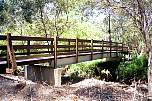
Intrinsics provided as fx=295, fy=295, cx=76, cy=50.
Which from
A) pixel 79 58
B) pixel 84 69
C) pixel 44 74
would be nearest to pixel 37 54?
pixel 44 74

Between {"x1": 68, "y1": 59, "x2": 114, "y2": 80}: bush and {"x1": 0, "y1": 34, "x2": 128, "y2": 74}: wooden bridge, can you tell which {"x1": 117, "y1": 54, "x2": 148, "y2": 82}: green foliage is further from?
{"x1": 68, "y1": 59, "x2": 114, "y2": 80}: bush

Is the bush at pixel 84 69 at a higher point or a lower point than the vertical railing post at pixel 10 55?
lower

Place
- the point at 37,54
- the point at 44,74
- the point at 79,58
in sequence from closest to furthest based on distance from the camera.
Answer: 1. the point at 44,74
2. the point at 37,54
3. the point at 79,58

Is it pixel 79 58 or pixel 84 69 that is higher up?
pixel 79 58

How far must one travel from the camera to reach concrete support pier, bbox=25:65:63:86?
1270 centimetres

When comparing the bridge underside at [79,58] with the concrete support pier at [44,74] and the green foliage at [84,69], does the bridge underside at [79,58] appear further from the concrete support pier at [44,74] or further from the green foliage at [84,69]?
the green foliage at [84,69]

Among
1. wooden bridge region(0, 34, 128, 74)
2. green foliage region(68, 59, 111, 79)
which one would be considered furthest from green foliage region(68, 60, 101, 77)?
wooden bridge region(0, 34, 128, 74)

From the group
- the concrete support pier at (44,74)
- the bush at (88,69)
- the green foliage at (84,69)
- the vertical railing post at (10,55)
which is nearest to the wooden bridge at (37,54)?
the vertical railing post at (10,55)

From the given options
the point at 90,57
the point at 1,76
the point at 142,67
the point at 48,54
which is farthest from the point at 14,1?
the point at 1,76

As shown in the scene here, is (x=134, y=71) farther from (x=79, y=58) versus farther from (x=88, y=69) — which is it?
(x=88, y=69)

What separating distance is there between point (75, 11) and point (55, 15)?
7.13 ft

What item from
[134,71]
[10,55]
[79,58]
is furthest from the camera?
[134,71]

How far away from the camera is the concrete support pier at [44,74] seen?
12695 mm

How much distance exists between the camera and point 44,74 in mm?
13000
